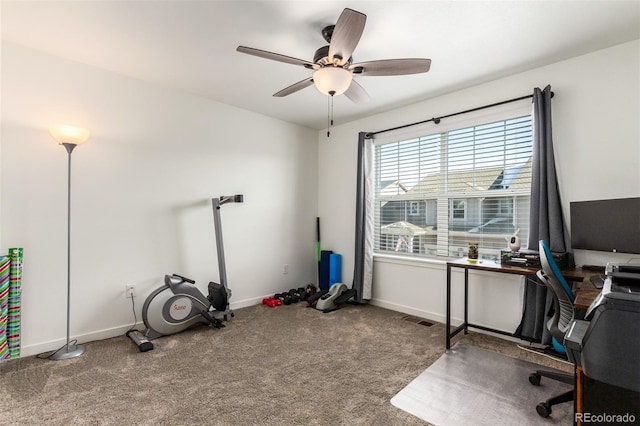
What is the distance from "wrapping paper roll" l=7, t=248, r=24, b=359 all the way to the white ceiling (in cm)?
173

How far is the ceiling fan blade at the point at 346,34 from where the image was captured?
62.2 inches

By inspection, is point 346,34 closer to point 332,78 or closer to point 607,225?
point 332,78

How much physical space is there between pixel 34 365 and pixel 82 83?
239 cm

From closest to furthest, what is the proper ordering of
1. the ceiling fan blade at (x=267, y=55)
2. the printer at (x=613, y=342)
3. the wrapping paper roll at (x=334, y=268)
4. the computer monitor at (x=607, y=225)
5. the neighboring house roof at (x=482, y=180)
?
the printer at (x=613, y=342) < the ceiling fan blade at (x=267, y=55) < the computer monitor at (x=607, y=225) < the neighboring house roof at (x=482, y=180) < the wrapping paper roll at (x=334, y=268)

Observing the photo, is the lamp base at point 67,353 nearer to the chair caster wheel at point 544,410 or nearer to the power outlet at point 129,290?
the power outlet at point 129,290

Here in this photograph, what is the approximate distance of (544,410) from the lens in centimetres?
175

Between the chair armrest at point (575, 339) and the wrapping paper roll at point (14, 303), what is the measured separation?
3552 mm

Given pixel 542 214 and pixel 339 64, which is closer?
pixel 339 64

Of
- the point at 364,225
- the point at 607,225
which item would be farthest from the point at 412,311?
the point at 607,225

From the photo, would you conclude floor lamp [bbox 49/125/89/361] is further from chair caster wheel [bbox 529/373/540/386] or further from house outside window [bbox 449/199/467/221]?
house outside window [bbox 449/199/467/221]

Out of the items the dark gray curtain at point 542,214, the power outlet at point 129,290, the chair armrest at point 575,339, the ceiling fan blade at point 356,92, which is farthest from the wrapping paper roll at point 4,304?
the dark gray curtain at point 542,214

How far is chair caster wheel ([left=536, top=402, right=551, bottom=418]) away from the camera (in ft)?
5.72

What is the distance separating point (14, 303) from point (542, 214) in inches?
172

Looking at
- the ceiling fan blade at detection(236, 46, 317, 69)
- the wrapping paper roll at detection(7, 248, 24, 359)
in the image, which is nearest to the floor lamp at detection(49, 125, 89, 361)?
the wrapping paper roll at detection(7, 248, 24, 359)
